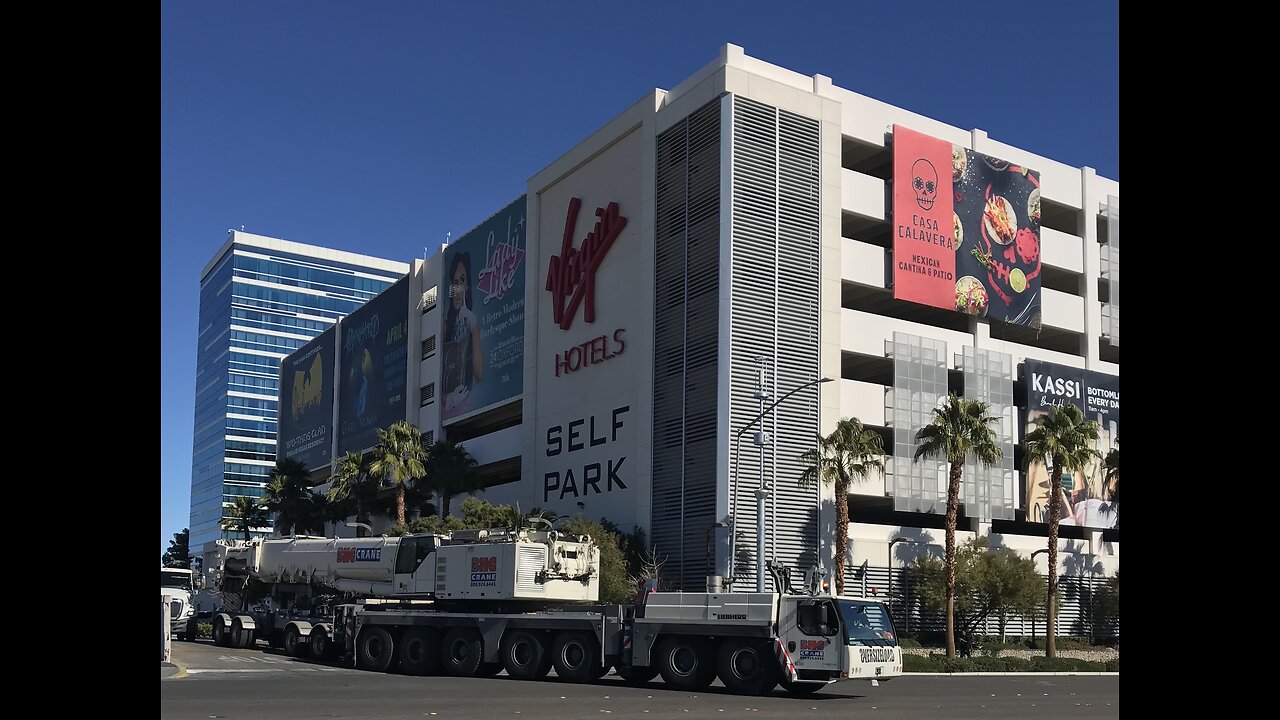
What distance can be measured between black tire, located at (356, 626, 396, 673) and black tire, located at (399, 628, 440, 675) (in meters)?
0.39

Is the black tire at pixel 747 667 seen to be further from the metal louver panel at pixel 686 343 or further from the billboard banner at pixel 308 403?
the billboard banner at pixel 308 403

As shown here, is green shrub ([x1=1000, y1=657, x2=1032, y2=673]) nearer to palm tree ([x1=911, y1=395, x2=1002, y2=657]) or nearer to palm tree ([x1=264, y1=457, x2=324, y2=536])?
palm tree ([x1=911, y1=395, x2=1002, y2=657])

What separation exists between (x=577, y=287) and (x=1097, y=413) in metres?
30.5

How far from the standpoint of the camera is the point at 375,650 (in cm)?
3453

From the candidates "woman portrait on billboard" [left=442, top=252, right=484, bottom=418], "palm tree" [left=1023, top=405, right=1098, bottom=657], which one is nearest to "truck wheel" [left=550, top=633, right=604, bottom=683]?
"palm tree" [left=1023, top=405, right=1098, bottom=657]

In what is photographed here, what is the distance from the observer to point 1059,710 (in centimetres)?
2456

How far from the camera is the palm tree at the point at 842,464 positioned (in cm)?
5250

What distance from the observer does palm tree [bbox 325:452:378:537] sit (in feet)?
256

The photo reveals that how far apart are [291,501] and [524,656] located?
63409 mm

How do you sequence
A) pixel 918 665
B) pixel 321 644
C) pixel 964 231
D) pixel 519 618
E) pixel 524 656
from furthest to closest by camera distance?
pixel 964 231, pixel 918 665, pixel 321 644, pixel 519 618, pixel 524 656

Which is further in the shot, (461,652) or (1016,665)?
(1016,665)

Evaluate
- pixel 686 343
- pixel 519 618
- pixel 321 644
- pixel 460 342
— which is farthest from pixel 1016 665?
pixel 460 342

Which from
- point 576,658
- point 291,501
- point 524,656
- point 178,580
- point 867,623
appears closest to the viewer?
point 867,623

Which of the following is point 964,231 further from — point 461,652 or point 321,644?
point 461,652
